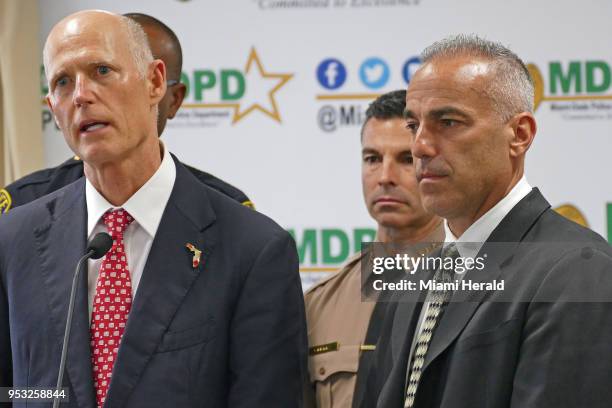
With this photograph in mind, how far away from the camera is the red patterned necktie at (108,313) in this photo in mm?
1988

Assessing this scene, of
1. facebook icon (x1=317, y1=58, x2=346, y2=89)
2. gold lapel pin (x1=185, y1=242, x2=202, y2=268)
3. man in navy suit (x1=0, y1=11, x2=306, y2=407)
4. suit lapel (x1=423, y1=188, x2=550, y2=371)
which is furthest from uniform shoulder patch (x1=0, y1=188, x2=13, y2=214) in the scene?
facebook icon (x1=317, y1=58, x2=346, y2=89)

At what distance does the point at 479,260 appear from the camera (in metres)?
1.81

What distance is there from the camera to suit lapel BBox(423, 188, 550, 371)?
5.70 ft

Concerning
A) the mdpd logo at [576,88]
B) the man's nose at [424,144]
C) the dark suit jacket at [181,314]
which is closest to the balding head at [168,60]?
the dark suit jacket at [181,314]

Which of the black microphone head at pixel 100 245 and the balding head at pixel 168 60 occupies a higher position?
the balding head at pixel 168 60

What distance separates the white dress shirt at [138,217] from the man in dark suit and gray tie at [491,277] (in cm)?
53

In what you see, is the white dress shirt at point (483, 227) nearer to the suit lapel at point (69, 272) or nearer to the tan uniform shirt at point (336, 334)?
the tan uniform shirt at point (336, 334)

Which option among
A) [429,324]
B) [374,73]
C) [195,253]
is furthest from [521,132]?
[374,73]

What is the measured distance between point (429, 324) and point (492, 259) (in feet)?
0.55

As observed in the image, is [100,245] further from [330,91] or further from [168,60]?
[330,91]

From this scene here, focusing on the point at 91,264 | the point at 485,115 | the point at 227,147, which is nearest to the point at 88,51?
the point at 91,264

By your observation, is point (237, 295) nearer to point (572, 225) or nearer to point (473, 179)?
point (473, 179)

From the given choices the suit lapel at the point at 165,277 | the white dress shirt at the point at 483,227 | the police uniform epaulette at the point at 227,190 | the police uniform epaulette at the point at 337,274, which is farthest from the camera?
the police uniform epaulette at the point at 227,190

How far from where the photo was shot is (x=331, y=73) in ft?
13.3
